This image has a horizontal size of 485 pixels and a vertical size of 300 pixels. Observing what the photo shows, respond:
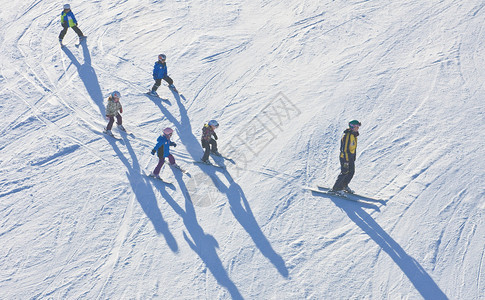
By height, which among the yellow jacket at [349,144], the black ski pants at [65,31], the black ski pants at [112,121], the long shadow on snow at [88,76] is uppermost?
the black ski pants at [65,31]

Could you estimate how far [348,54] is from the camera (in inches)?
566

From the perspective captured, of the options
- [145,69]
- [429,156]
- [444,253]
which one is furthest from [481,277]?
[145,69]

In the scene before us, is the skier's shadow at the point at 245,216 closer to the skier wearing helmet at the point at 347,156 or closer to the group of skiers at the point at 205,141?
the group of skiers at the point at 205,141

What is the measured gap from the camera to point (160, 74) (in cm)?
1311

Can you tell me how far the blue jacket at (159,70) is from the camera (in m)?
13.0

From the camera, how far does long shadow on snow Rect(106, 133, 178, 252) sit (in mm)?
9502

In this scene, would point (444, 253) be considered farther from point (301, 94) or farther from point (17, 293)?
point (17, 293)

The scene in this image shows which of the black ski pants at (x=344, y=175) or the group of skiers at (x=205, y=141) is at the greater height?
the group of skiers at (x=205, y=141)

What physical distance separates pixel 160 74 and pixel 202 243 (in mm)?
5648

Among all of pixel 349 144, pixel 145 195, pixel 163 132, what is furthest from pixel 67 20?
pixel 349 144

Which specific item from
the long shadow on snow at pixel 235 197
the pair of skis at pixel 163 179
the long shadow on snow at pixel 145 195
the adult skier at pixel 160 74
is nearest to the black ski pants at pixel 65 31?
the adult skier at pixel 160 74

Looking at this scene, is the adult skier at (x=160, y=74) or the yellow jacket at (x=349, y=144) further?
the adult skier at (x=160, y=74)

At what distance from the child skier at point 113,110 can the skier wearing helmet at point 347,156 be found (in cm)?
540

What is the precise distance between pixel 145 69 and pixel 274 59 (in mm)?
3873
